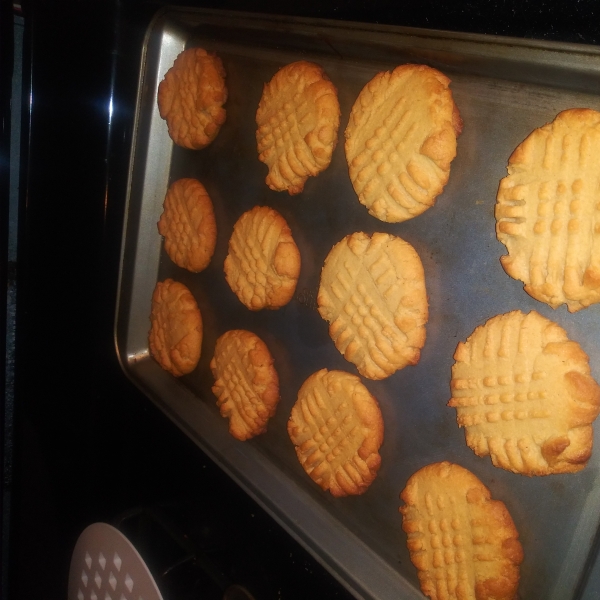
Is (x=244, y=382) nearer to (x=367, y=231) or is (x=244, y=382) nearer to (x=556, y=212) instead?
(x=367, y=231)

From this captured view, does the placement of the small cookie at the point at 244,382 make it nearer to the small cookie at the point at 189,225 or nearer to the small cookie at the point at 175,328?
the small cookie at the point at 175,328

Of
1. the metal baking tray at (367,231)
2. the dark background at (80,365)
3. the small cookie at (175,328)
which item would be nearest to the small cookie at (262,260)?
the metal baking tray at (367,231)

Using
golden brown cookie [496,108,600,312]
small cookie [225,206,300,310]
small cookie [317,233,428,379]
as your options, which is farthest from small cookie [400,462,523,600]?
small cookie [225,206,300,310]

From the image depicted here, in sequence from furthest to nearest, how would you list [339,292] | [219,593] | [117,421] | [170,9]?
[117,421]
[170,9]
[219,593]
[339,292]

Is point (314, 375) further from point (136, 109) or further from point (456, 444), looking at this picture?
point (136, 109)

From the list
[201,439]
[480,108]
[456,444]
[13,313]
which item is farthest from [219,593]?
[480,108]

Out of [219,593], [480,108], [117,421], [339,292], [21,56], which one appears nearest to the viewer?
[480,108]

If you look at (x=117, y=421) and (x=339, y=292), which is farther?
(x=117, y=421)
